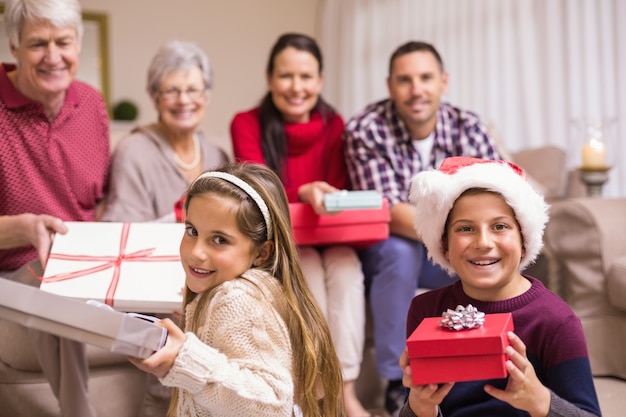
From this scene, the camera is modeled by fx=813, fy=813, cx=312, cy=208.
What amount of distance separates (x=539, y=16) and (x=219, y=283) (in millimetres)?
3096

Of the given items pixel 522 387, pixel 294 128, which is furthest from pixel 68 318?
pixel 294 128

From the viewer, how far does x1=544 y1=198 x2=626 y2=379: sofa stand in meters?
2.63

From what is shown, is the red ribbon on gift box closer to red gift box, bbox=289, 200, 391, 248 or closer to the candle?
red gift box, bbox=289, 200, 391, 248

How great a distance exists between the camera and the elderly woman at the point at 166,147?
2.61 metres

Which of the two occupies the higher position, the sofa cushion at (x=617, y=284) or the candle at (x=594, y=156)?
the candle at (x=594, y=156)

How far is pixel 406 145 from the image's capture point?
2.85m

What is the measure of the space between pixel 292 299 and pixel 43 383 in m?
1.17

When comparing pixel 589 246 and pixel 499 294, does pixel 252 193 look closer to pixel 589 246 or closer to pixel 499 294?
pixel 499 294

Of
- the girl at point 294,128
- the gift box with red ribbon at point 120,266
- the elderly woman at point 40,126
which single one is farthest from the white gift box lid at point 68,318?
the girl at point 294,128

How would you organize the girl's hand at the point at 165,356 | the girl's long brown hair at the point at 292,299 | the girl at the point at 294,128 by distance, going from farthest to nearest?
the girl at the point at 294,128, the girl's long brown hair at the point at 292,299, the girl's hand at the point at 165,356

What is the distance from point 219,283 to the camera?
149 cm

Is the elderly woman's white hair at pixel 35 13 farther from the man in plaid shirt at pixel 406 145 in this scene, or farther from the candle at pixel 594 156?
the candle at pixel 594 156

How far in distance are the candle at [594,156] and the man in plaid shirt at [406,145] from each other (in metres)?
0.63

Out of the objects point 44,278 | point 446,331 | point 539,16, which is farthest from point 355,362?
point 539,16
